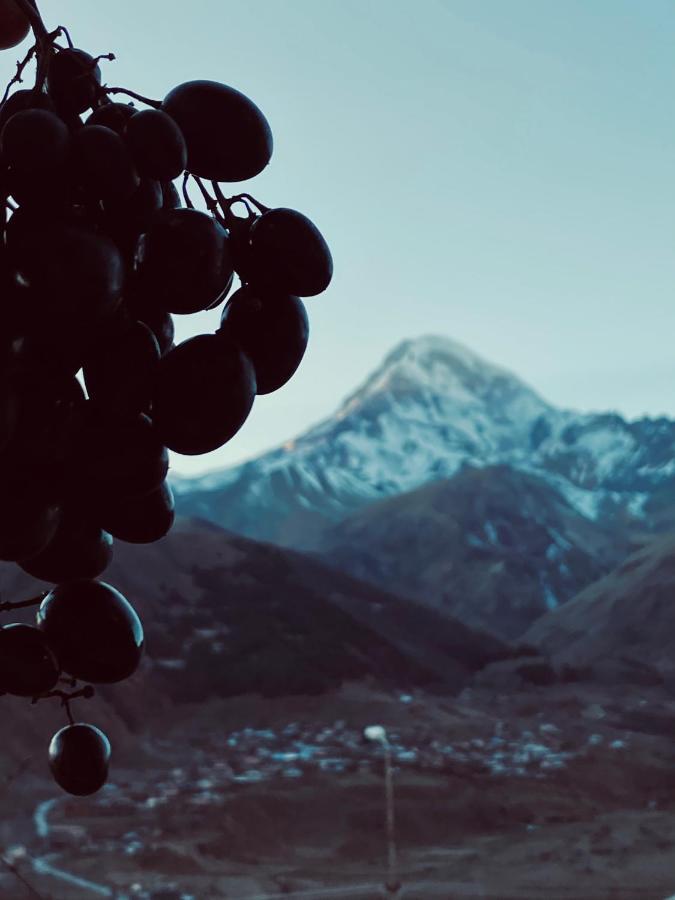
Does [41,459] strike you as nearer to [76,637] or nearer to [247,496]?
[76,637]

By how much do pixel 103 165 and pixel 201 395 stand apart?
0.06 meters

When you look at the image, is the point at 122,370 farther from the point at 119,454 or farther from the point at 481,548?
the point at 481,548

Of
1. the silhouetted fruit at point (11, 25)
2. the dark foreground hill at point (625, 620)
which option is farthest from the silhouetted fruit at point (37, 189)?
the dark foreground hill at point (625, 620)

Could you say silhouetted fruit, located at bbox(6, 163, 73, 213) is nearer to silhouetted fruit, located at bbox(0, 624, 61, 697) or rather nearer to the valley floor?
silhouetted fruit, located at bbox(0, 624, 61, 697)

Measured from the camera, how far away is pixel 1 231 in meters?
0.25

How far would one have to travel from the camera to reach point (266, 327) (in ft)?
0.97

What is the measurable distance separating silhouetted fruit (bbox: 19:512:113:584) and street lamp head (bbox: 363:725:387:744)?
7.97 metres

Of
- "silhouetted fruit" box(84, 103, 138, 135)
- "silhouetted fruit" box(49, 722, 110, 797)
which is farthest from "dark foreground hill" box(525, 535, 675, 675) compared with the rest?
"silhouetted fruit" box(84, 103, 138, 135)

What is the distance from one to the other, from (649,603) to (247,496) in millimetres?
8898

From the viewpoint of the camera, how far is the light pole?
653 cm

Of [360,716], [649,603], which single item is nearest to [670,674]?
[649,603]

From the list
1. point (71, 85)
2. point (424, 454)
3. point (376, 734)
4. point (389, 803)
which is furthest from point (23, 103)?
point (424, 454)

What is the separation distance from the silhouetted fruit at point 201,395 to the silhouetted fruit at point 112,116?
0.06m

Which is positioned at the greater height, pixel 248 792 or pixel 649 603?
pixel 649 603
